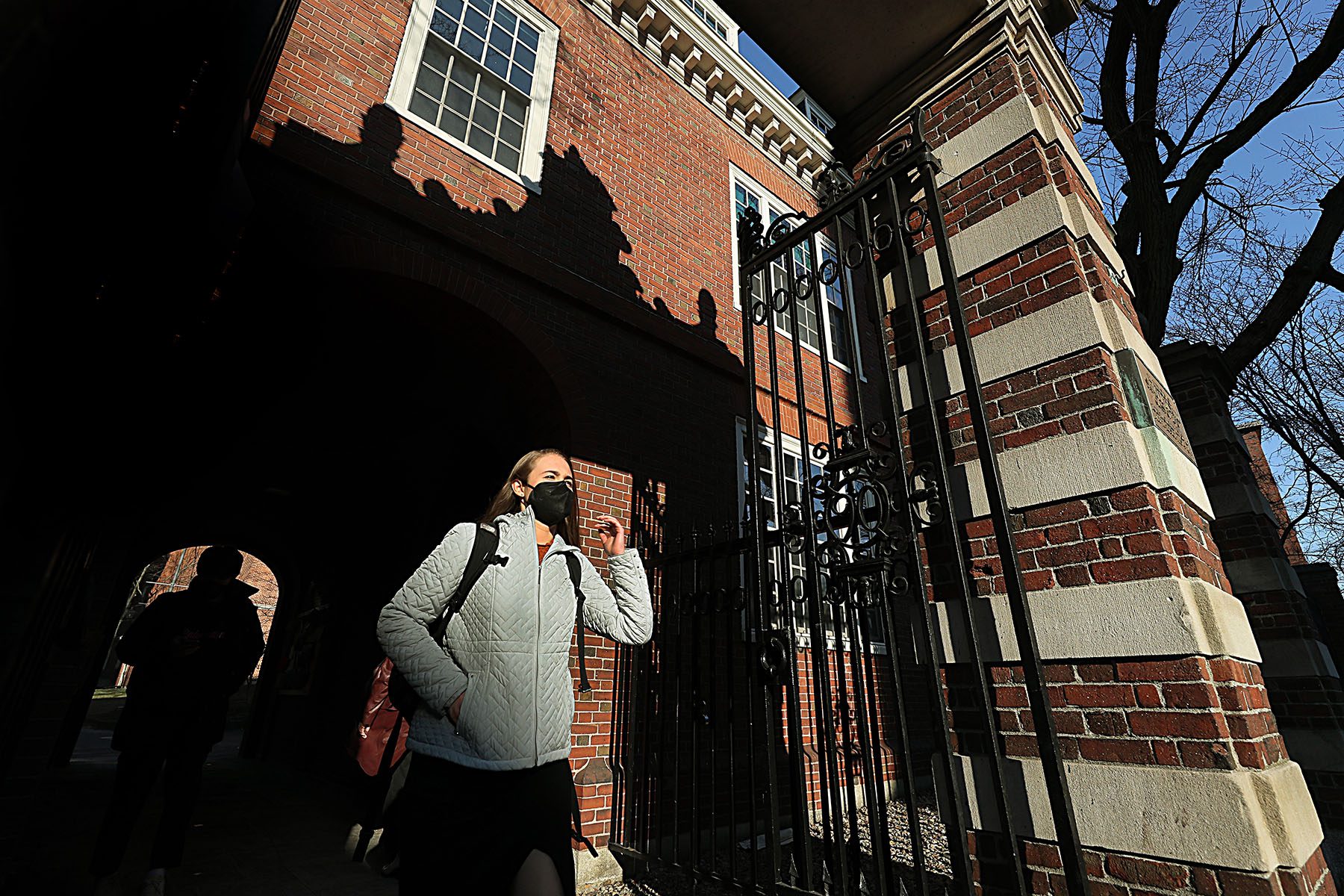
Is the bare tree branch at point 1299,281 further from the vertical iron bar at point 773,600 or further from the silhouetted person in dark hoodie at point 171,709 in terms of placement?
the silhouetted person in dark hoodie at point 171,709

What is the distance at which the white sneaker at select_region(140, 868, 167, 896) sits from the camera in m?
3.37

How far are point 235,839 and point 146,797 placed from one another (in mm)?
2264

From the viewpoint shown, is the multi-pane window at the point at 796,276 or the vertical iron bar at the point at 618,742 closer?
the vertical iron bar at the point at 618,742

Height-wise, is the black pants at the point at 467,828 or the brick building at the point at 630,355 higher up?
the brick building at the point at 630,355

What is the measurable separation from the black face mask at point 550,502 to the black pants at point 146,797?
2959 millimetres

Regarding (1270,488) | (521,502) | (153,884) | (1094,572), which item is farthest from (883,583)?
(1270,488)

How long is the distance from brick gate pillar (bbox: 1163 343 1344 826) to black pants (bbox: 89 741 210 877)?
7866mm

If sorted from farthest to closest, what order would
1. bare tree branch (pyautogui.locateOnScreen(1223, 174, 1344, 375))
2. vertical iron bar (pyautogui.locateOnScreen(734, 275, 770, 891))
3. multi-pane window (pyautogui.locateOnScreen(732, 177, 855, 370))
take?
multi-pane window (pyautogui.locateOnScreen(732, 177, 855, 370)) < bare tree branch (pyautogui.locateOnScreen(1223, 174, 1344, 375)) < vertical iron bar (pyautogui.locateOnScreen(734, 275, 770, 891))

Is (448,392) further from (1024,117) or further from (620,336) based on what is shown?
(1024,117)

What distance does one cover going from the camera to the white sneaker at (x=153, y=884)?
3371mm

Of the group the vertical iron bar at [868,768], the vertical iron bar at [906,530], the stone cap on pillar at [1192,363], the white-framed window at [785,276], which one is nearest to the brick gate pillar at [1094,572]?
the vertical iron bar at [906,530]

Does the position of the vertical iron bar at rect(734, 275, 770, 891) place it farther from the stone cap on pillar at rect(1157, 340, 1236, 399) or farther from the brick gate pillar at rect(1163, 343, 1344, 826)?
the stone cap on pillar at rect(1157, 340, 1236, 399)

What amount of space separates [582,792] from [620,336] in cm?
427

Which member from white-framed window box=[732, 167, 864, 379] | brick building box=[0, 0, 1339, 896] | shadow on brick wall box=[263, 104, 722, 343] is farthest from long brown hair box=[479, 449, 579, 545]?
white-framed window box=[732, 167, 864, 379]
